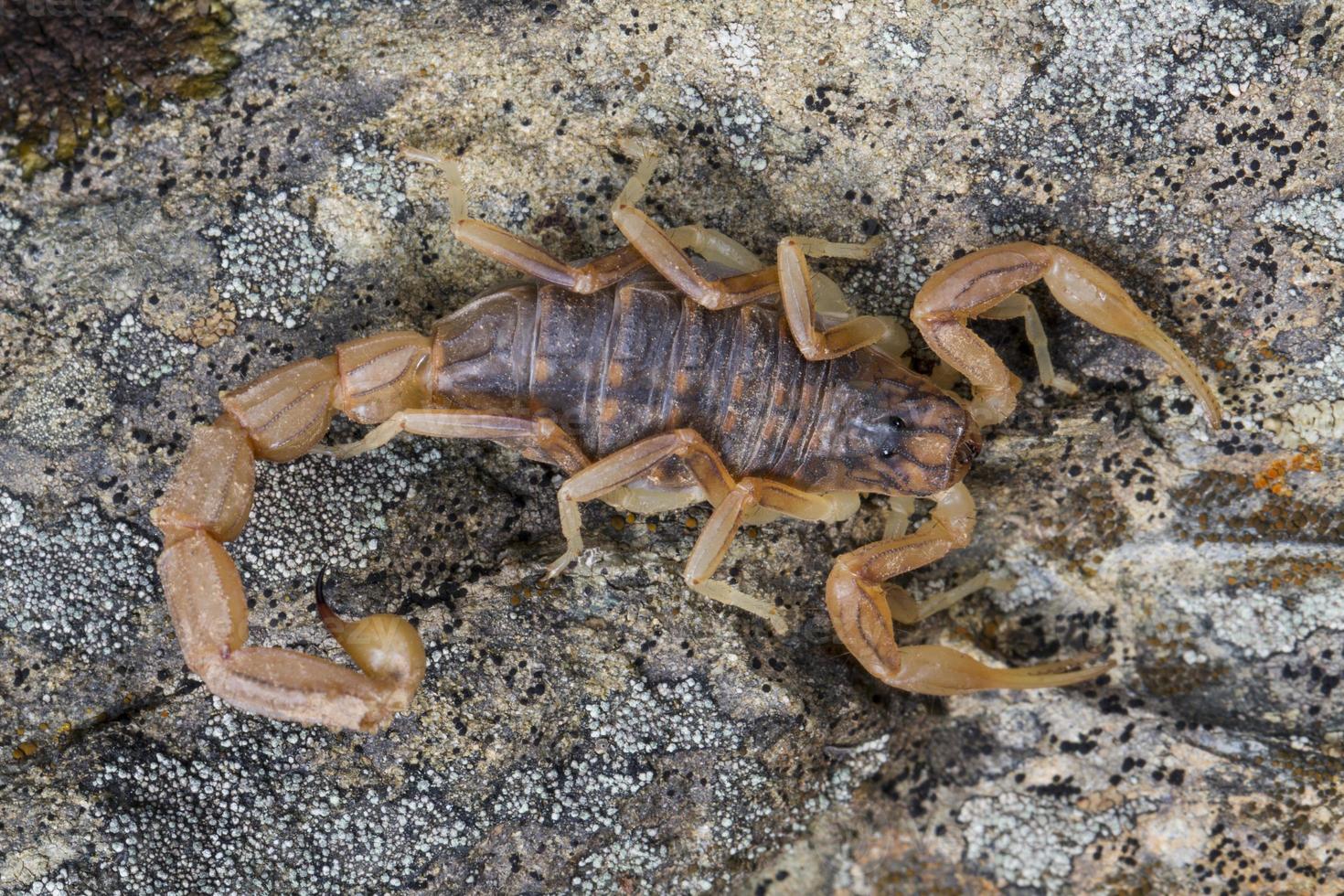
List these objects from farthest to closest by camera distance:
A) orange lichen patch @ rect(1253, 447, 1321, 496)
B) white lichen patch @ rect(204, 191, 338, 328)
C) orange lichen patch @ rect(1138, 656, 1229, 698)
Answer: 1. orange lichen patch @ rect(1138, 656, 1229, 698)
2. orange lichen patch @ rect(1253, 447, 1321, 496)
3. white lichen patch @ rect(204, 191, 338, 328)

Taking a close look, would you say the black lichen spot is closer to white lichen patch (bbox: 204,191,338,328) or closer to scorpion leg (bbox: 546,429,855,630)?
white lichen patch (bbox: 204,191,338,328)

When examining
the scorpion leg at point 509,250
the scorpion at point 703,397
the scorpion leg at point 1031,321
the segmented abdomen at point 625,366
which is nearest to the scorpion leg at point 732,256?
the scorpion at point 703,397

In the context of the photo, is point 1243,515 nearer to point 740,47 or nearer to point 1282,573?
point 1282,573

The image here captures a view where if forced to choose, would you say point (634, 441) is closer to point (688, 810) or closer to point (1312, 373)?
point (688, 810)

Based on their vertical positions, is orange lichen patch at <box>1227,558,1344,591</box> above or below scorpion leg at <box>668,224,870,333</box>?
below

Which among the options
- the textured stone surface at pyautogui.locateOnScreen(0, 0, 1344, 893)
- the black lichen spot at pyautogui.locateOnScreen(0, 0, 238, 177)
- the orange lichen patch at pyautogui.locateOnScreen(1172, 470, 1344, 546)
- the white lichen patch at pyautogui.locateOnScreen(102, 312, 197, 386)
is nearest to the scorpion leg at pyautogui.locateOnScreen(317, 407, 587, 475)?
the textured stone surface at pyautogui.locateOnScreen(0, 0, 1344, 893)
